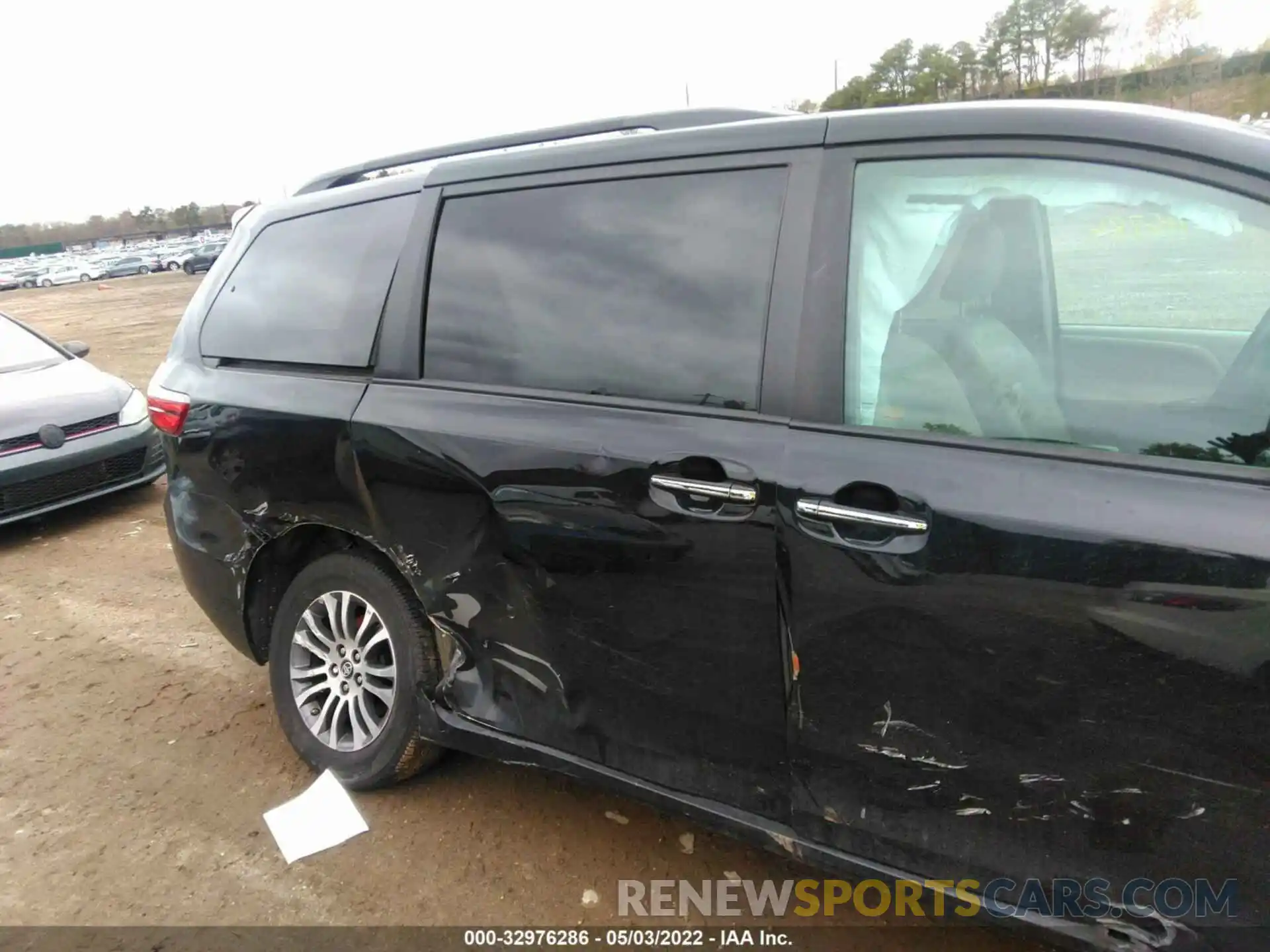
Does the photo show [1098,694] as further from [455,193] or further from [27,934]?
[27,934]

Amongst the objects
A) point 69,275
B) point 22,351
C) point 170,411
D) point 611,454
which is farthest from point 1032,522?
point 69,275

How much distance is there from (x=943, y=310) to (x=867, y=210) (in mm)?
276

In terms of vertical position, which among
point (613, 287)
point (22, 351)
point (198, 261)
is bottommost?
point (198, 261)

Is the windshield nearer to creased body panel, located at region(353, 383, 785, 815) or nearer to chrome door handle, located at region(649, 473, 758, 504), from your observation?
creased body panel, located at region(353, 383, 785, 815)

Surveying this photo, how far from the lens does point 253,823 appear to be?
9.38ft

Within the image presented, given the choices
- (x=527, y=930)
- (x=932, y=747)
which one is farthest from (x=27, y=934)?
(x=932, y=747)

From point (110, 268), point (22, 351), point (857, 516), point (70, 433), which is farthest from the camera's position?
point (110, 268)

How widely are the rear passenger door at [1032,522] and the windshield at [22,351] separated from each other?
21.6 feet

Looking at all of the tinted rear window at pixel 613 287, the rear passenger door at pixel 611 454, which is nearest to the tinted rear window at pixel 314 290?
the rear passenger door at pixel 611 454

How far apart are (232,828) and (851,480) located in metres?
2.31

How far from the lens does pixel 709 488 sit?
6.58 ft

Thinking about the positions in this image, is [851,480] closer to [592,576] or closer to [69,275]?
[592,576]

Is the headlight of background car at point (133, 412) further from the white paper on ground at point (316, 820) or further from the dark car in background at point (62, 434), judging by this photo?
the white paper on ground at point (316, 820)

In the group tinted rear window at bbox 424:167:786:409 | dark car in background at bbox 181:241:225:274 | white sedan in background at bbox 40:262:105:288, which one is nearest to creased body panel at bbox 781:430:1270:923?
tinted rear window at bbox 424:167:786:409
